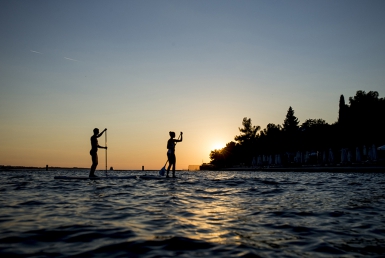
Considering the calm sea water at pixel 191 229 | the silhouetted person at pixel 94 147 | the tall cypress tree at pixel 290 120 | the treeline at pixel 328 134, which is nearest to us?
the calm sea water at pixel 191 229

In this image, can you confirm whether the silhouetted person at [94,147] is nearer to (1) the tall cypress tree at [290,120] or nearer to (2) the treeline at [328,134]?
(2) the treeline at [328,134]

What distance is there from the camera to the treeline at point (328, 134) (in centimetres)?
4800

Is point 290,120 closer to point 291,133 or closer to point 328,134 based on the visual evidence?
point 291,133

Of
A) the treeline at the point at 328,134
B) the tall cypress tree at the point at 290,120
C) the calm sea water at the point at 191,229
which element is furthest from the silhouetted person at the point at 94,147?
the tall cypress tree at the point at 290,120

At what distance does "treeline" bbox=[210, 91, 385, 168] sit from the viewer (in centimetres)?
4800

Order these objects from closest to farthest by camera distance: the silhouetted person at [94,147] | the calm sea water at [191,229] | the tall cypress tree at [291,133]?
the calm sea water at [191,229] < the silhouetted person at [94,147] < the tall cypress tree at [291,133]

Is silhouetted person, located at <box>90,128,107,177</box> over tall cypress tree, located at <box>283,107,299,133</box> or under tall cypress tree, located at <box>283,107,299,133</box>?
under

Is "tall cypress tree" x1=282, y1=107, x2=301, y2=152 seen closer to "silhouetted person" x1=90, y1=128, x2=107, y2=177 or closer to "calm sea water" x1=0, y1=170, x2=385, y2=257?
"silhouetted person" x1=90, y1=128, x2=107, y2=177

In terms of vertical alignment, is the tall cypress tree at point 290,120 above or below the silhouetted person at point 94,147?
above

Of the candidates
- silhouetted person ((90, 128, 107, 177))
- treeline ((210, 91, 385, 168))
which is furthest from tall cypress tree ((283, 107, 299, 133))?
silhouetted person ((90, 128, 107, 177))

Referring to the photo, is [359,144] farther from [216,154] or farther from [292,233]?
[216,154]

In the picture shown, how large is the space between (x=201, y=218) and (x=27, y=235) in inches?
110

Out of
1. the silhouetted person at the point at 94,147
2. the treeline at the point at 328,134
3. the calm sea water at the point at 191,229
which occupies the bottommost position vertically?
the calm sea water at the point at 191,229

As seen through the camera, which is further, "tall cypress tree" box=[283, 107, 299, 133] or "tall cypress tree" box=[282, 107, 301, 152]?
"tall cypress tree" box=[283, 107, 299, 133]
